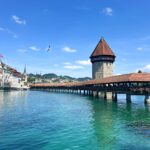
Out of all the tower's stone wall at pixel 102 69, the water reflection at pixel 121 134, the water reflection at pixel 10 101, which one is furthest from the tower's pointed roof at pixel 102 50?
the water reflection at pixel 121 134

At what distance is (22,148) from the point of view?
13102 millimetres

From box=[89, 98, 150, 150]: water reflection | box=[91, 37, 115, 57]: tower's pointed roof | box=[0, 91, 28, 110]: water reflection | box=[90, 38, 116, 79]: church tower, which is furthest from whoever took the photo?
box=[91, 37, 115, 57]: tower's pointed roof

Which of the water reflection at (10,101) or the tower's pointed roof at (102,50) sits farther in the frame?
the tower's pointed roof at (102,50)

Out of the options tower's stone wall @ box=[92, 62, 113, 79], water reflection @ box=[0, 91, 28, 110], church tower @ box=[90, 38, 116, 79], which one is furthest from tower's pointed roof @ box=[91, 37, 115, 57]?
water reflection @ box=[0, 91, 28, 110]

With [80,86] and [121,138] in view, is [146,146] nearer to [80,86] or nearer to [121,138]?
[121,138]

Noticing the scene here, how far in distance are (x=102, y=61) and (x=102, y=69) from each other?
6.21 ft

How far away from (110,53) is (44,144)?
180 feet

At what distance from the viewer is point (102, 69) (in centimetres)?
6588

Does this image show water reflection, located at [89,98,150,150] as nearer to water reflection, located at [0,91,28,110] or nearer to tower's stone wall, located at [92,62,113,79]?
water reflection, located at [0,91,28,110]

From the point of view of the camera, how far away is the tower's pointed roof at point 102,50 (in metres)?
67.2

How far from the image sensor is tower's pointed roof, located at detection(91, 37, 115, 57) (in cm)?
6724

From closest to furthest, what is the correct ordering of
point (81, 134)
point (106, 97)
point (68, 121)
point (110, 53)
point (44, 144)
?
point (44, 144), point (81, 134), point (68, 121), point (106, 97), point (110, 53)

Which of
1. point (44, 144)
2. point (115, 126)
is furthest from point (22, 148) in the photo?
point (115, 126)

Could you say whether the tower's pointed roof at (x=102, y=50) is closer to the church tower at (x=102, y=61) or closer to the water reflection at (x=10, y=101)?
the church tower at (x=102, y=61)
